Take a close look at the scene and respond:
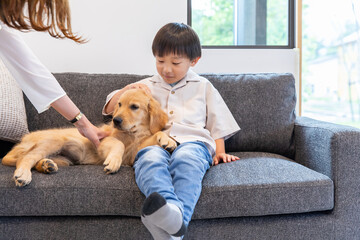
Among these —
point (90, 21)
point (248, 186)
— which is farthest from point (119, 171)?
point (90, 21)

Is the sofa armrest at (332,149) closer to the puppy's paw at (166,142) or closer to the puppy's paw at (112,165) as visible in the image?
the puppy's paw at (166,142)

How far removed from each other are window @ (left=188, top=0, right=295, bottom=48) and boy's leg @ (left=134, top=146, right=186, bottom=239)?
193cm

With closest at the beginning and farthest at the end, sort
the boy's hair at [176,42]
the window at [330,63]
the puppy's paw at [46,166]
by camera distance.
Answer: the puppy's paw at [46,166] → the boy's hair at [176,42] → the window at [330,63]

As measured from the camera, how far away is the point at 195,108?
2.22 meters

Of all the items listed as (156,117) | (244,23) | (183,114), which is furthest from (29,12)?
(244,23)

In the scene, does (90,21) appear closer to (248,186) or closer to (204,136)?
(204,136)

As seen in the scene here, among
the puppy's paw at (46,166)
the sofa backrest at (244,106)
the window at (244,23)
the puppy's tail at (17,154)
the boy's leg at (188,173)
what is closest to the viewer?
the boy's leg at (188,173)

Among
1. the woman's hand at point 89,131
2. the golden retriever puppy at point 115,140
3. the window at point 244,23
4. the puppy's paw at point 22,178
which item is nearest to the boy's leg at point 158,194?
the golden retriever puppy at point 115,140

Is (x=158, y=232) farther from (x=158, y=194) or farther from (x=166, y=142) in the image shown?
(x=166, y=142)

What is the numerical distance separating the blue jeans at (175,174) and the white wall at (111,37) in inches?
55.9

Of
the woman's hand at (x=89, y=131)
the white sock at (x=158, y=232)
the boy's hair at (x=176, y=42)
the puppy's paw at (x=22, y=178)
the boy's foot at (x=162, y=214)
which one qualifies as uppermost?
the boy's hair at (x=176, y=42)

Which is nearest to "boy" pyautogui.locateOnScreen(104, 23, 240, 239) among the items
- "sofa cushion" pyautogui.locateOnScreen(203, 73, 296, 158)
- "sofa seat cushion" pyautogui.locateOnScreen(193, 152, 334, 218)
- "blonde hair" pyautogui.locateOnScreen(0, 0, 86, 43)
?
Result: "sofa seat cushion" pyautogui.locateOnScreen(193, 152, 334, 218)

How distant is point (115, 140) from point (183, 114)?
43 centimetres

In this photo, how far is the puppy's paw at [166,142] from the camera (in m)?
1.94
